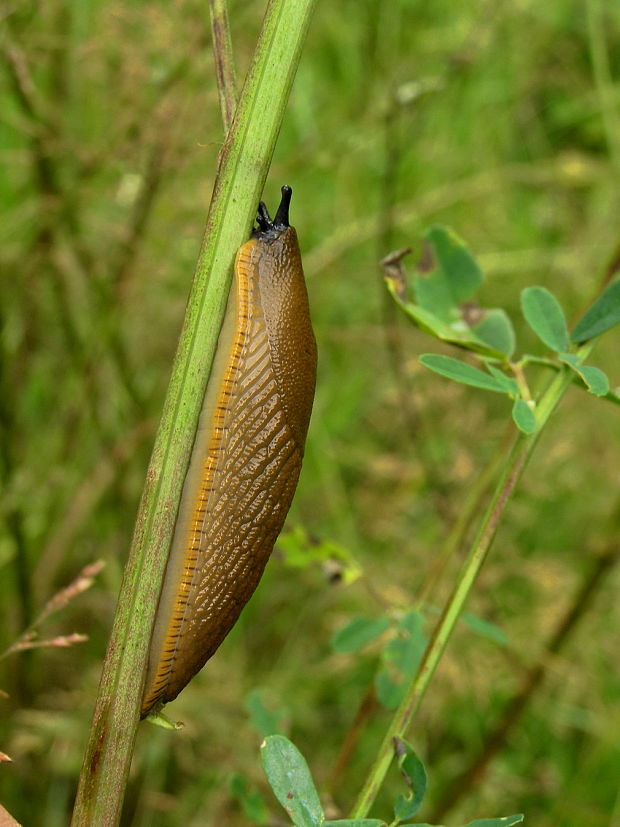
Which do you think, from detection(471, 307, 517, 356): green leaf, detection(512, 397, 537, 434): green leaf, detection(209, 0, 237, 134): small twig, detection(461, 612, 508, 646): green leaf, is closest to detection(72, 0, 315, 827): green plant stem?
detection(209, 0, 237, 134): small twig

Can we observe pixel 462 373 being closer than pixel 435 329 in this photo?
Yes

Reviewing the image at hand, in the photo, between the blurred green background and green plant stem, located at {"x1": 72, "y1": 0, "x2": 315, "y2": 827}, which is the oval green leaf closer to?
green plant stem, located at {"x1": 72, "y1": 0, "x2": 315, "y2": 827}

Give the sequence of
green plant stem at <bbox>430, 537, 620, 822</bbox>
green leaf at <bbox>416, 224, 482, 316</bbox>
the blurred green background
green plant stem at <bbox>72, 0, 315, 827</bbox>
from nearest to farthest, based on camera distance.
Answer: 1. green plant stem at <bbox>72, 0, 315, 827</bbox>
2. green leaf at <bbox>416, 224, 482, 316</bbox>
3. green plant stem at <bbox>430, 537, 620, 822</bbox>
4. the blurred green background

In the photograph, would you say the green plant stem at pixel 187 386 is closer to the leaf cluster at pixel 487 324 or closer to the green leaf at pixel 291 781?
the green leaf at pixel 291 781

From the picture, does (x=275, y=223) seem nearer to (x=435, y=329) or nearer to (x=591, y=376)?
(x=435, y=329)

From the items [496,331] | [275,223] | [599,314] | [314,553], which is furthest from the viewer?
[314,553]

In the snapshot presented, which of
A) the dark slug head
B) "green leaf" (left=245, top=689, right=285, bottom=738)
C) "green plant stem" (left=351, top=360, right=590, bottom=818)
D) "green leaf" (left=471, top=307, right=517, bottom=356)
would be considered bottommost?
"green leaf" (left=245, top=689, right=285, bottom=738)

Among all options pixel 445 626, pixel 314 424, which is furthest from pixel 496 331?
pixel 314 424
